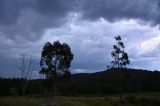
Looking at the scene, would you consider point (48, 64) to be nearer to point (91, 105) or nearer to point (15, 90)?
point (91, 105)

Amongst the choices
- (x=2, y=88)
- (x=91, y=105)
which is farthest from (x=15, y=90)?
(x=91, y=105)

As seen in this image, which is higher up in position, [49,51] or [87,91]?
[49,51]

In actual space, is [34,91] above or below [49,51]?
below

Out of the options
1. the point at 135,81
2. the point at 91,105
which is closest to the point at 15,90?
the point at 91,105

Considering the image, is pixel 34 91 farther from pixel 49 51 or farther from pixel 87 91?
pixel 49 51

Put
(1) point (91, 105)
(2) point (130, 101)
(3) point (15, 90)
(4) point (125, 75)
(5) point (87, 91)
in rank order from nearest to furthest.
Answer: (1) point (91, 105) < (2) point (130, 101) < (4) point (125, 75) < (3) point (15, 90) < (5) point (87, 91)

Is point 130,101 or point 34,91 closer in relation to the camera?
point 130,101

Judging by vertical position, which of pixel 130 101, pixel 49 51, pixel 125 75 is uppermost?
pixel 49 51

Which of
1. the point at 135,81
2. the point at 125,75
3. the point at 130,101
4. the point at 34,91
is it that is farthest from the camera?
the point at 135,81

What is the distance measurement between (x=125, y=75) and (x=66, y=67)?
1385 cm

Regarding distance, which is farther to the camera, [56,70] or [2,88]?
[2,88]

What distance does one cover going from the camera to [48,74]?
60.9 m

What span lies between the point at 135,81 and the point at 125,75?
90505 millimetres

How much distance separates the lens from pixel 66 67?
60.6 metres
